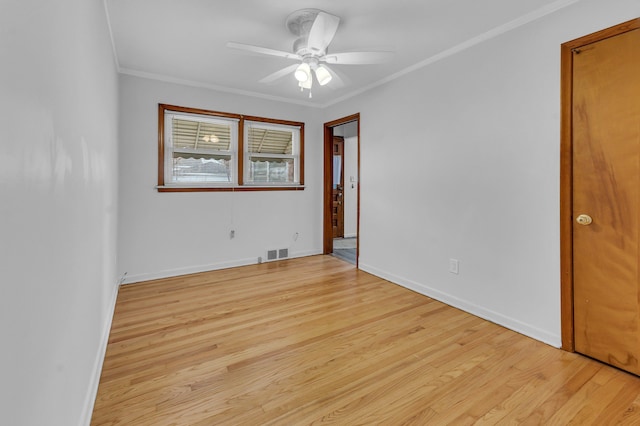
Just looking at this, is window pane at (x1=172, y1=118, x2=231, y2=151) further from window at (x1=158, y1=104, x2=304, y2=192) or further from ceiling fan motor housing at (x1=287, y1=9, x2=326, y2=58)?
ceiling fan motor housing at (x1=287, y1=9, x2=326, y2=58)

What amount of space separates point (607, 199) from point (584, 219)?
0.58 feet

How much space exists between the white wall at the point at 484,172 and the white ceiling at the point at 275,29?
19 centimetres

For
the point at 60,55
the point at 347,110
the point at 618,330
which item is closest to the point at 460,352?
the point at 618,330

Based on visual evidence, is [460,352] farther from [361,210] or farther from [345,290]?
[361,210]

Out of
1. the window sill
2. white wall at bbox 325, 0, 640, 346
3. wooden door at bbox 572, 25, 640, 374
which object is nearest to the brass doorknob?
wooden door at bbox 572, 25, 640, 374

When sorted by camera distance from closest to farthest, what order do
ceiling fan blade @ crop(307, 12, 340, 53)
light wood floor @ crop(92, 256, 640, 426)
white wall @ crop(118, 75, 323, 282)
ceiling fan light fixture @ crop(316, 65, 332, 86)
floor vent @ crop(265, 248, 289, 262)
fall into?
light wood floor @ crop(92, 256, 640, 426) → ceiling fan blade @ crop(307, 12, 340, 53) → ceiling fan light fixture @ crop(316, 65, 332, 86) → white wall @ crop(118, 75, 323, 282) → floor vent @ crop(265, 248, 289, 262)

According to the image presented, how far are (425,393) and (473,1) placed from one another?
2.61m

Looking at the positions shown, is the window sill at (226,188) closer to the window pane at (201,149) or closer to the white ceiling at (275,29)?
the window pane at (201,149)

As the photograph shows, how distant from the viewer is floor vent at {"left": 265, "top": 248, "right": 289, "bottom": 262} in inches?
182

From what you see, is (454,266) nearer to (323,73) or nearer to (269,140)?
(323,73)

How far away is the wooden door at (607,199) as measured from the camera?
1903mm

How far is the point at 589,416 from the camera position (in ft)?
5.20

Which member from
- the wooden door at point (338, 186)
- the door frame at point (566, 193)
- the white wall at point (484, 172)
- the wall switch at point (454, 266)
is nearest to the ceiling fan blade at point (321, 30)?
the white wall at point (484, 172)

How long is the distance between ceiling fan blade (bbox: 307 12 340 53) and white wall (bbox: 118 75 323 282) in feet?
6.96
